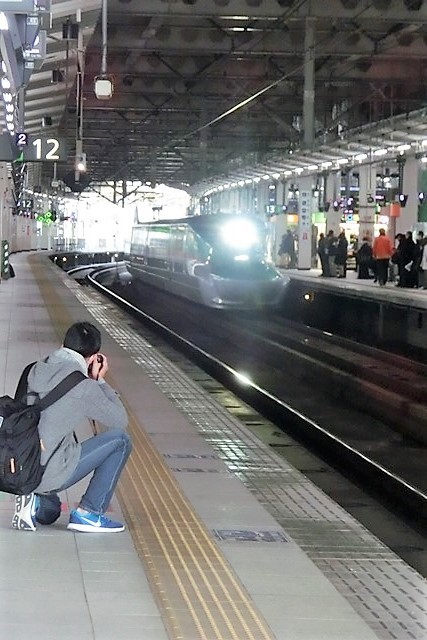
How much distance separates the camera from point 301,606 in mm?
5500

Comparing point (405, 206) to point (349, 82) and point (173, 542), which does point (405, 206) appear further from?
point (173, 542)

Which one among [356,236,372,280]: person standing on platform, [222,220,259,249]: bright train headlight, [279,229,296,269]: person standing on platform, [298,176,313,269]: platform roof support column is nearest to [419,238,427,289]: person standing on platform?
[356,236,372,280]: person standing on platform

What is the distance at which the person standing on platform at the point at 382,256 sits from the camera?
3478 centimetres

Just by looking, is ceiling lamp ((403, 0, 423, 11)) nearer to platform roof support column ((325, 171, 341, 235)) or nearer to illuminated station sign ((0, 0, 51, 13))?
platform roof support column ((325, 171, 341, 235))

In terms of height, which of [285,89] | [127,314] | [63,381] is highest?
[285,89]

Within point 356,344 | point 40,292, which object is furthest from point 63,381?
point 40,292

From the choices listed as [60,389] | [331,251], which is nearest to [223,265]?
[331,251]

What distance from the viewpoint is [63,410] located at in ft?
20.5

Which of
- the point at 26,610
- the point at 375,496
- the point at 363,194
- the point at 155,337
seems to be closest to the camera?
the point at 26,610

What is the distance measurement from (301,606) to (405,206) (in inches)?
1345

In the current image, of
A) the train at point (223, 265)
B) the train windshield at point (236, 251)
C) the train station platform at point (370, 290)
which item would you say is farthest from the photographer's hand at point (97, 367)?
the train windshield at point (236, 251)

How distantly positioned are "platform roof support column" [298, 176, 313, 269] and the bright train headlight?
12999mm

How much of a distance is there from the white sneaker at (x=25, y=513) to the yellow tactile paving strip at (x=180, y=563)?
58 centimetres

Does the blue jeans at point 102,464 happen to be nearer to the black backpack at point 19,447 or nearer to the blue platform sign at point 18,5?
the black backpack at point 19,447
